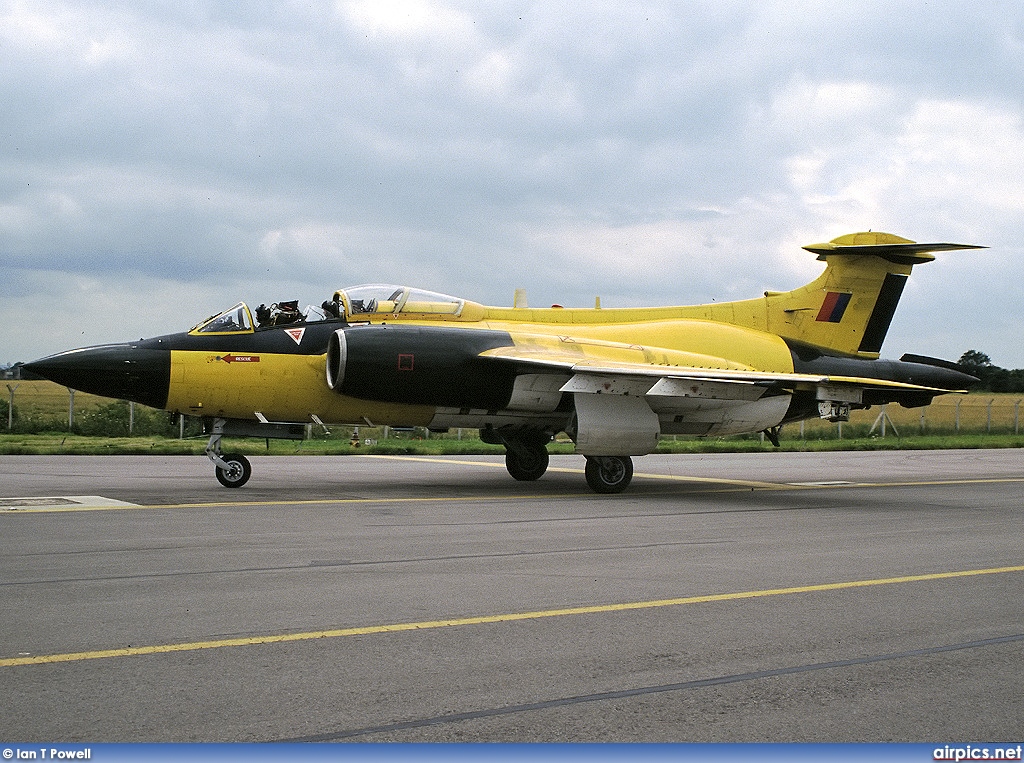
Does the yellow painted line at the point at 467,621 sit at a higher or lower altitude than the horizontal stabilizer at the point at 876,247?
lower

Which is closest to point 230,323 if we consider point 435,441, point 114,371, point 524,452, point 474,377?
point 114,371

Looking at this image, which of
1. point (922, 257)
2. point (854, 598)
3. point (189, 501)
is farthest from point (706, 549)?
point (922, 257)

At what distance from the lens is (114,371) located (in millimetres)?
14180

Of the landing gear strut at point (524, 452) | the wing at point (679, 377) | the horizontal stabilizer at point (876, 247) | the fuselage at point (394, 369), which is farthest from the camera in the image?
the horizontal stabilizer at point (876, 247)

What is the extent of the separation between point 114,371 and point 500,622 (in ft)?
32.6

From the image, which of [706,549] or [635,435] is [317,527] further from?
[635,435]

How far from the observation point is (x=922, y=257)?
18984 mm

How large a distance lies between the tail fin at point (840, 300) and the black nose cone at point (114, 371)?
11.2 m

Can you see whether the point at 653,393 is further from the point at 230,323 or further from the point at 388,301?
the point at 230,323

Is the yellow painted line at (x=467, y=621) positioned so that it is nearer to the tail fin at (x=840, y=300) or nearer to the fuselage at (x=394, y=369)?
the fuselage at (x=394, y=369)

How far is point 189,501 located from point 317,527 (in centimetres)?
316

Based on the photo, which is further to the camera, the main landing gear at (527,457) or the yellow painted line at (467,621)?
the main landing gear at (527,457)

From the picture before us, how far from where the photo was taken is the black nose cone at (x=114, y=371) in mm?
14047

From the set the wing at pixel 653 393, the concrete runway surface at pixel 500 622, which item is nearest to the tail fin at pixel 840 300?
the wing at pixel 653 393
